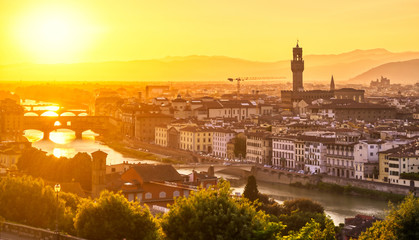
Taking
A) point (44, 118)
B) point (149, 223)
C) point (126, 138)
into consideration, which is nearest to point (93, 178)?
point (149, 223)

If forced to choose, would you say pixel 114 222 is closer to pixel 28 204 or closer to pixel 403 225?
pixel 28 204

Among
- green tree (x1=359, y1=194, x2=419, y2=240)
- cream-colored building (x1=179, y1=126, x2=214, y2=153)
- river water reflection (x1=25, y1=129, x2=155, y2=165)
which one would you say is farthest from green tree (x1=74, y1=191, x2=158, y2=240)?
cream-colored building (x1=179, y1=126, x2=214, y2=153)

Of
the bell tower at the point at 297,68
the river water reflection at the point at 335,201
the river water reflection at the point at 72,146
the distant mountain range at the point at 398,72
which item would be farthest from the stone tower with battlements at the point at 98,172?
the distant mountain range at the point at 398,72

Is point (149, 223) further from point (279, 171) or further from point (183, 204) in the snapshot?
point (279, 171)

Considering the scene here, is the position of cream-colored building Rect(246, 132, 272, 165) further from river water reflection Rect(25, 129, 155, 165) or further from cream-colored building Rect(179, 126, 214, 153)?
river water reflection Rect(25, 129, 155, 165)

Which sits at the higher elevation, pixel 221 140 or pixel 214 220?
pixel 214 220

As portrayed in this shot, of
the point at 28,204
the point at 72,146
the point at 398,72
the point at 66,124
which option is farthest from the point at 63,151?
the point at 398,72
